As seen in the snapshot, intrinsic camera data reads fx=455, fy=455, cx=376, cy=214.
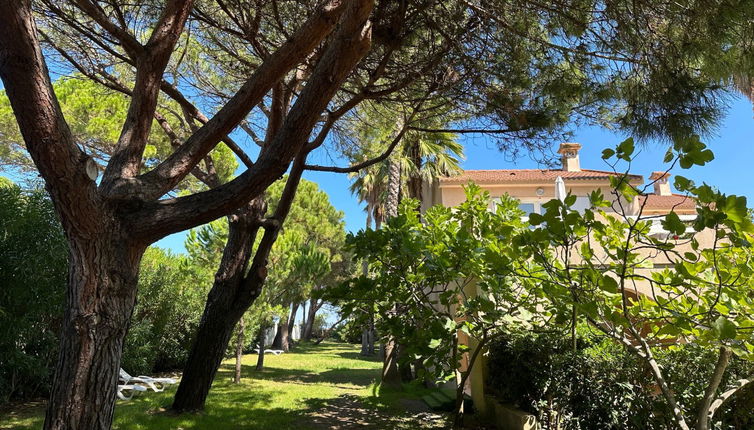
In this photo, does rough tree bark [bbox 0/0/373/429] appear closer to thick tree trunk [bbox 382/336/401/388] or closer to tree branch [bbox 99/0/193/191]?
tree branch [bbox 99/0/193/191]

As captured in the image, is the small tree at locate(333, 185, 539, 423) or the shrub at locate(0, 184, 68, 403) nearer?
the small tree at locate(333, 185, 539, 423)

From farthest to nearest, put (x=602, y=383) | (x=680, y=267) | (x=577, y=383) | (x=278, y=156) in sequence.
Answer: (x=577, y=383)
(x=602, y=383)
(x=278, y=156)
(x=680, y=267)

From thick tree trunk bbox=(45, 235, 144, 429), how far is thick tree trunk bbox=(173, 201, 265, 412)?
288 centimetres

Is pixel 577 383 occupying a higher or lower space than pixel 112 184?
lower

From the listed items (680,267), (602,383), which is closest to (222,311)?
(602,383)

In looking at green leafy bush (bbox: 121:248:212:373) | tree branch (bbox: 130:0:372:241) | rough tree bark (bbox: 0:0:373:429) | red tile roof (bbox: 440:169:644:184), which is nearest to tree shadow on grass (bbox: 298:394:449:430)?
rough tree bark (bbox: 0:0:373:429)

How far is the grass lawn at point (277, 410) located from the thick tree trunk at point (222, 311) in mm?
387

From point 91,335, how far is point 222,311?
3.04m

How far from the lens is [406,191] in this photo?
49.7 ft

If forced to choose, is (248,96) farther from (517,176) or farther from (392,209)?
(517,176)

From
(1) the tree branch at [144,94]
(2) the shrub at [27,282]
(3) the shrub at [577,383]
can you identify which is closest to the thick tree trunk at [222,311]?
(1) the tree branch at [144,94]

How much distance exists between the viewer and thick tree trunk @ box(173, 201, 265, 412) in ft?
19.8

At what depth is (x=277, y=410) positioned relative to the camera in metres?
7.78

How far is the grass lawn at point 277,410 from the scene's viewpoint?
6316mm
